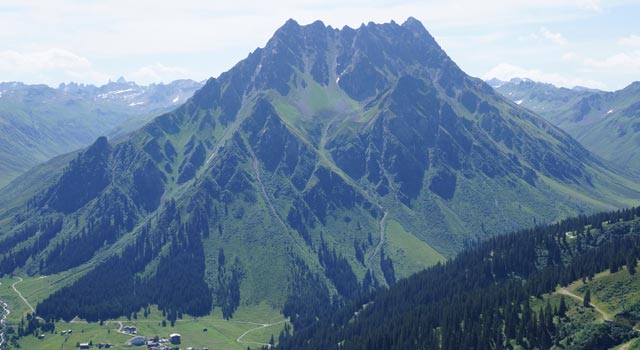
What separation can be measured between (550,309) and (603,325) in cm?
1734

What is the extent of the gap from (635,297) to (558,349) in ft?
111

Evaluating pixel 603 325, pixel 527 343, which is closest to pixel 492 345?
pixel 527 343

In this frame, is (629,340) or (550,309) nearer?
(629,340)

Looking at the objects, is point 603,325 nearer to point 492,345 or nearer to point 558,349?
point 558,349

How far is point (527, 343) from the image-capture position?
19288 cm

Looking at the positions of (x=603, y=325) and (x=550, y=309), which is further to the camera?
(x=550, y=309)

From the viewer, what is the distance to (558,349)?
605 feet

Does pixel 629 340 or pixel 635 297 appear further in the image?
pixel 635 297

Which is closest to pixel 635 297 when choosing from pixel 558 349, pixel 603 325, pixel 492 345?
pixel 603 325

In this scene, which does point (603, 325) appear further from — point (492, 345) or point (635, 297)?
point (492, 345)

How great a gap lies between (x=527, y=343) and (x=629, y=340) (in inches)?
1126

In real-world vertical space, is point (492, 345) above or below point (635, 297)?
below

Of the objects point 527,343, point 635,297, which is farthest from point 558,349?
point 635,297

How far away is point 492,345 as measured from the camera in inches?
7844
